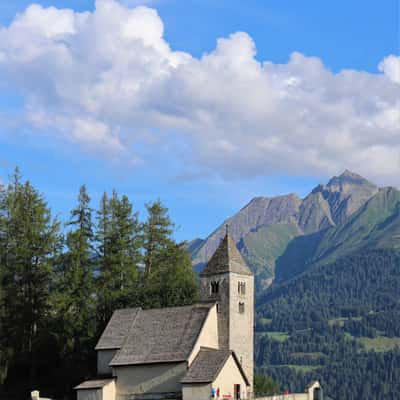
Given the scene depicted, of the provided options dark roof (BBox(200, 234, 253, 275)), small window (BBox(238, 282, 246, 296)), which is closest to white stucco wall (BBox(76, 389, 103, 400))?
dark roof (BBox(200, 234, 253, 275))

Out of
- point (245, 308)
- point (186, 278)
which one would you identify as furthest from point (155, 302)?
point (245, 308)

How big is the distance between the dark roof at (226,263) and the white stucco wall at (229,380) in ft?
31.9

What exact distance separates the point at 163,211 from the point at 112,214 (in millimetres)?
8733

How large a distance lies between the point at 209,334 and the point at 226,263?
286 inches

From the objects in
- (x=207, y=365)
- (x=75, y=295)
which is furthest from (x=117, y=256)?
(x=207, y=365)

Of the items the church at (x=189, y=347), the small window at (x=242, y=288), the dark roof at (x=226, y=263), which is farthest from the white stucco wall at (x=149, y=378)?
the dark roof at (x=226, y=263)

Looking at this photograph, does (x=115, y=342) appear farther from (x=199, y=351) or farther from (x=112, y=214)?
(x=112, y=214)

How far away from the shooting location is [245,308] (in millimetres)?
74062

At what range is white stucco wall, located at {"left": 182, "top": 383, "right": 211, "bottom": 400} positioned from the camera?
63791 mm

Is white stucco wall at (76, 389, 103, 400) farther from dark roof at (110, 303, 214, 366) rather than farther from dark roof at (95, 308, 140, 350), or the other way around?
dark roof at (95, 308, 140, 350)

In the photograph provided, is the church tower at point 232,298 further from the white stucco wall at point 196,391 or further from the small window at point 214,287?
the white stucco wall at point 196,391

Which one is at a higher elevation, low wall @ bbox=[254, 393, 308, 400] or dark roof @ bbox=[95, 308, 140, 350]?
dark roof @ bbox=[95, 308, 140, 350]

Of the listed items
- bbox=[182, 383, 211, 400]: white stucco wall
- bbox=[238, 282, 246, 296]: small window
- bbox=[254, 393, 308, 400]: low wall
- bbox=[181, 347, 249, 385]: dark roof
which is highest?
bbox=[238, 282, 246, 296]: small window

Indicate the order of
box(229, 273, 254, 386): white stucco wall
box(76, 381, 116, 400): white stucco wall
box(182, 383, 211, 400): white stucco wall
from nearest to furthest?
box(182, 383, 211, 400): white stucco wall < box(76, 381, 116, 400): white stucco wall < box(229, 273, 254, 386): white stucco wall
